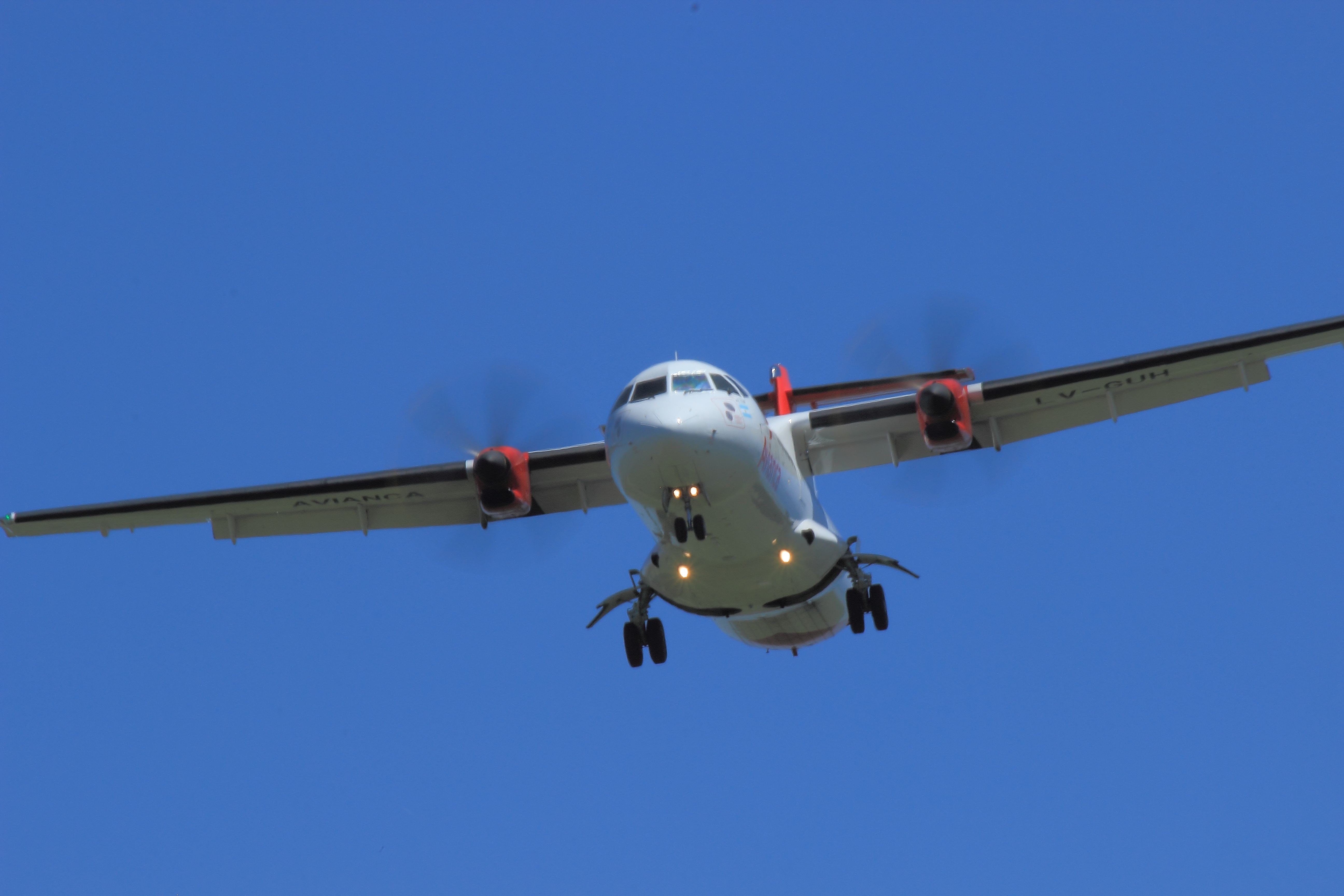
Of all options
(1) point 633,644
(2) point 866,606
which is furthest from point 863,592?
(1) point 633,644

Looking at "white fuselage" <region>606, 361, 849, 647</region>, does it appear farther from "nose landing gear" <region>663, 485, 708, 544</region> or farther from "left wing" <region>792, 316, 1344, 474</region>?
"left wing" <region>792, 316, 1344, 474</region>

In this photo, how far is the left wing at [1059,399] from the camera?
605 inches

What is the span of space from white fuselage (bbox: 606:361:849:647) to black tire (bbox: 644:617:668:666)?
37cm

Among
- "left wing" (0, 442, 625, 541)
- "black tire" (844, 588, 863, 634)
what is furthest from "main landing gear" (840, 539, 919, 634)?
"left wing" (0, 442, 625, 541)

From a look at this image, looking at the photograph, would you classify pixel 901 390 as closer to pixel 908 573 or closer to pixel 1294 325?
pixel 908 573

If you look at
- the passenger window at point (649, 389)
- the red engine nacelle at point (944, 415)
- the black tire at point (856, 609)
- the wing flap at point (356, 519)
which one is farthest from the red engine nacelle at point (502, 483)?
the red engine nacelle at point (944, 415)

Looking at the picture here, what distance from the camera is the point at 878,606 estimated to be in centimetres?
1641

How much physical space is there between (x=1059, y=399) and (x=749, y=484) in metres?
5.15

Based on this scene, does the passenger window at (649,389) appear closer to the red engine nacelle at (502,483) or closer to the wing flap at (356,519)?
the red engine nacelle at (502,483)

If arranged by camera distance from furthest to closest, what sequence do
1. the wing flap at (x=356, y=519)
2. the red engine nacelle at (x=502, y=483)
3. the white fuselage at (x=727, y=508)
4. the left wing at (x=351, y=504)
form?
the wing flap at (x=356, y=519), the left wing at (x=351, y=504), the red engine nacelle at (x=502, y=483), the white fuselage at (x=727, y=508)

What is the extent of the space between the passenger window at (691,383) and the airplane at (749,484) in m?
0.02

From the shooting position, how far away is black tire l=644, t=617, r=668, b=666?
16047mm

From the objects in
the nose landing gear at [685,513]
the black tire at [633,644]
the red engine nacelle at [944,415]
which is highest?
the red engine nacelle at [944,415]

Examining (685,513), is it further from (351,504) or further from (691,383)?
(351,504)
